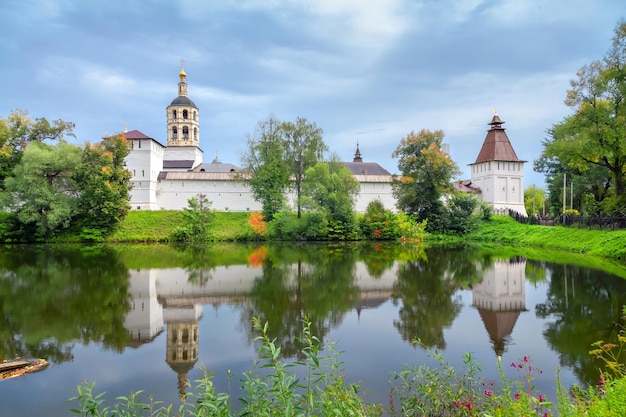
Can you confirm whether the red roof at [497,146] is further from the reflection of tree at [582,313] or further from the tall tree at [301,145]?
the reflection of tree at [582,313]

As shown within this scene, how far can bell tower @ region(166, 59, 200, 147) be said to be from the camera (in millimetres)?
46000

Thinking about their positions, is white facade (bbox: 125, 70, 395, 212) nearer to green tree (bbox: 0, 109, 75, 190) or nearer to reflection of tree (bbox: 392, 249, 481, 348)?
green tree (bbox: 0, 109, 75, 190)

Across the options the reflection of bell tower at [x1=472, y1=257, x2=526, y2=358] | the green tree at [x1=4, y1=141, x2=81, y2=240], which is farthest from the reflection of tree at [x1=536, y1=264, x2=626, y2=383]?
the green tree at [x1=4, y1=141, x2=81, y2=240]

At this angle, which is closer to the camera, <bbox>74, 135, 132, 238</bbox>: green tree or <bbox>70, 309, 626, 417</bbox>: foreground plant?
<bbox>70, 309, 626, 417</bbox>: foreground plant

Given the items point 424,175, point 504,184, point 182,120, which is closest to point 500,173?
point 504,184

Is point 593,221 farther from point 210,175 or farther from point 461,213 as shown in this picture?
point 210,175

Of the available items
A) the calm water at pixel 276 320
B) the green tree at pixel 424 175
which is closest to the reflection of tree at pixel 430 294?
the calm water at pixel 276 320

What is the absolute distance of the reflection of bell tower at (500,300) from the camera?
7.83m

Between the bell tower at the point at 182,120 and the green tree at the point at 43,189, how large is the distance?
17416 mm

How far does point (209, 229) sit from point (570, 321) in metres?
25.3

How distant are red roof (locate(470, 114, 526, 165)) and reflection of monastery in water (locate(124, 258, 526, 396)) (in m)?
Result: 26.7

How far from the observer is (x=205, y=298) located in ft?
35.6

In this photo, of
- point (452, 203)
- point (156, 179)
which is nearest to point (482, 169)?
point (452, 203)

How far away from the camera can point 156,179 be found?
3831cm
